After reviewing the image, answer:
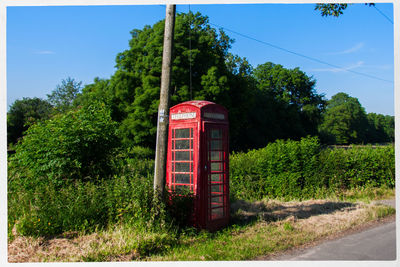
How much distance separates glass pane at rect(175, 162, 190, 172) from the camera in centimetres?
731

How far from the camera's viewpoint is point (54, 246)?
5.73 meters

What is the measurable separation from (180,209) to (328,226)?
11.1 ft

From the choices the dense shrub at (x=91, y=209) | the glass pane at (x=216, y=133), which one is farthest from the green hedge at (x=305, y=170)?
the dense shrub at (x=91, y=209)

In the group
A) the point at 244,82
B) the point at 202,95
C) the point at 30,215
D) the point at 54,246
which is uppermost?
the point at 244,82

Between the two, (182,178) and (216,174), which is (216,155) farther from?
(182,178)

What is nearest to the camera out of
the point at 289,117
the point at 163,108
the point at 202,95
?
the point at 163,108

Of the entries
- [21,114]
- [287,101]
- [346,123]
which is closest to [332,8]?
[21,114]

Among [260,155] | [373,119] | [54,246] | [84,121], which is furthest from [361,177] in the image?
[373,119]

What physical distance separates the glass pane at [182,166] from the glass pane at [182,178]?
0.11 m

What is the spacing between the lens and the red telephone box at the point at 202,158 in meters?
7.16

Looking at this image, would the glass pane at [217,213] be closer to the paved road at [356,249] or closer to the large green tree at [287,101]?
the paved road at [356,249]

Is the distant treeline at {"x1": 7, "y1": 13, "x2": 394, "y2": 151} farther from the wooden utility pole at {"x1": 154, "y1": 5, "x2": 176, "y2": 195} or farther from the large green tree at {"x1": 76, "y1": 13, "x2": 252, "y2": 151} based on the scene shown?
the wooden utility pole at {"x1": 154, "y1": 5, "x2": 176, "y2": 195}
